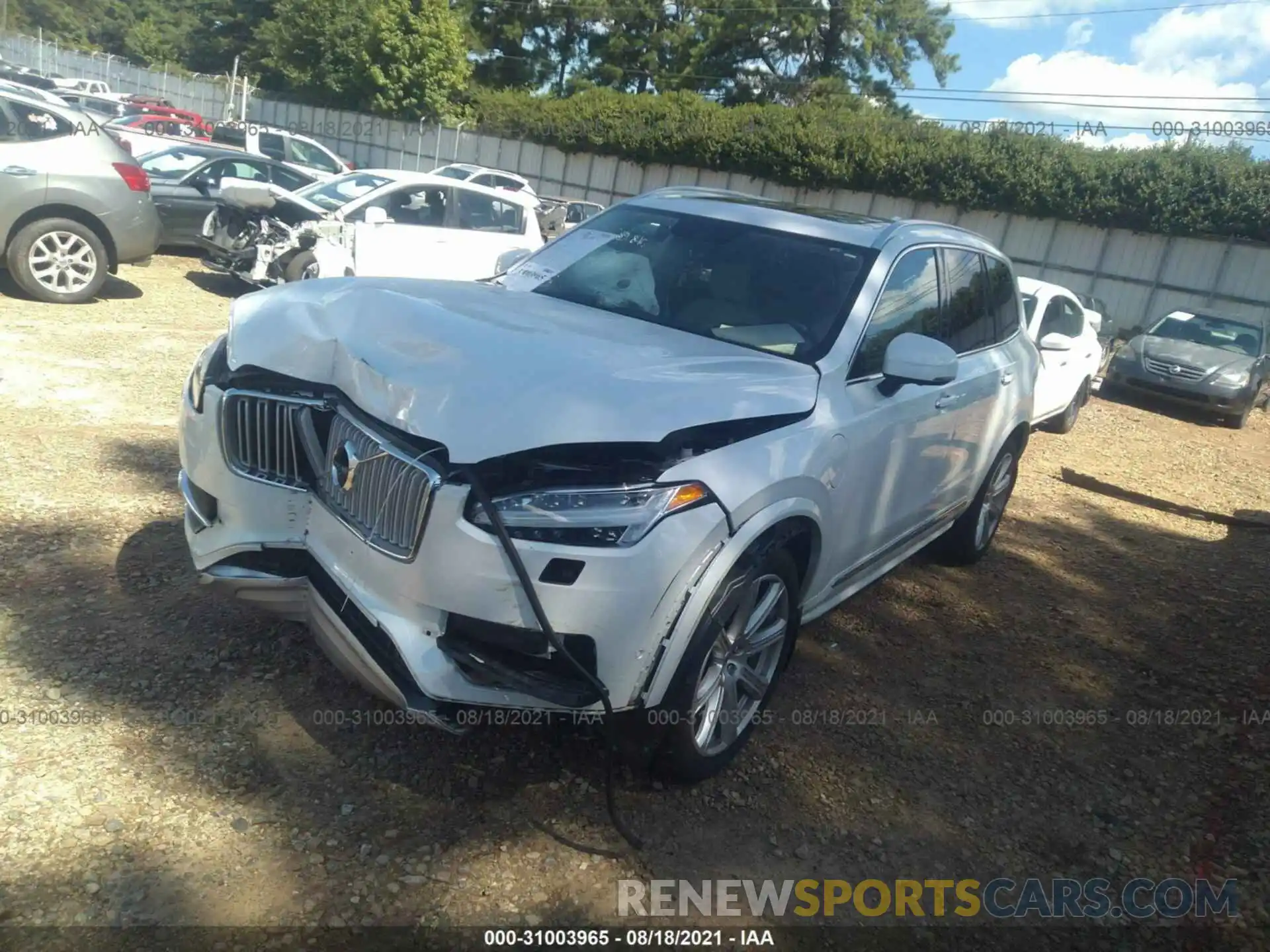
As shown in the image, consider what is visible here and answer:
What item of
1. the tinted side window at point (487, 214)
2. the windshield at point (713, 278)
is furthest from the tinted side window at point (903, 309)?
the tinted side window at point (487, 214)

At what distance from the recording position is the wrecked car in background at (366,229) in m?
10.7

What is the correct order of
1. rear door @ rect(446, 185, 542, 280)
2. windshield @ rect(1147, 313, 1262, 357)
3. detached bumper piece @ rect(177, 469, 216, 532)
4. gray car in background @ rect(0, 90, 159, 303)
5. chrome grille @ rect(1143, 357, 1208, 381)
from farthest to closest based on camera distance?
windshield @ rect(1147, 313, 1262, 357) → chrome grille @ rect(1143, 357, 1208, 381) → rear door @ rect(446, 185, 542, 280) → gray car in background @ rect(0, 90, 159, 303) → detached bumper piece @ rect(177, 469, 216, 532)

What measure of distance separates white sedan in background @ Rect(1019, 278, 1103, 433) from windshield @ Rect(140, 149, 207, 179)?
10.1 meters

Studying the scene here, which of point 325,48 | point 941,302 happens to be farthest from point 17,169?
point 325,48

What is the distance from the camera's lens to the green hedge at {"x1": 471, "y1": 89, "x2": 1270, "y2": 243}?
846 inches

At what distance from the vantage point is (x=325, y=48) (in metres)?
37.6

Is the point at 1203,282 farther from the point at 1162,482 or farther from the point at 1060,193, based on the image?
the point at 1162,482

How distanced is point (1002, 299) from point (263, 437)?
413 cm

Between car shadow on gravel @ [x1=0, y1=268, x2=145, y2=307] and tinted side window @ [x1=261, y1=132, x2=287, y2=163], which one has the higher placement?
tinted side window @ [x1=261, y1=132, x2=287, y2=163]

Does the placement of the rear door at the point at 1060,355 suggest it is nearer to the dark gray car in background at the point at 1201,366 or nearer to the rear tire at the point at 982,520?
the dark gray car in background at the point at 1201,366

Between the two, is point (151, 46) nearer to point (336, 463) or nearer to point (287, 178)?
point (287, 178)

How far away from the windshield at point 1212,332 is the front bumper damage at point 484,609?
14060mm

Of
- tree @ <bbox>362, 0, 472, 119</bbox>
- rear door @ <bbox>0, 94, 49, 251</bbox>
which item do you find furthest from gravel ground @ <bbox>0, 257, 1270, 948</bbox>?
tree @ <bbox>362, 0, 472, 119</bbox>

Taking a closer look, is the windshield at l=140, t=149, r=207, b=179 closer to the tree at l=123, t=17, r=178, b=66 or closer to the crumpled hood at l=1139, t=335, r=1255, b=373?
the crumpled hood at l=1139, t=335, r=1255, b=373
